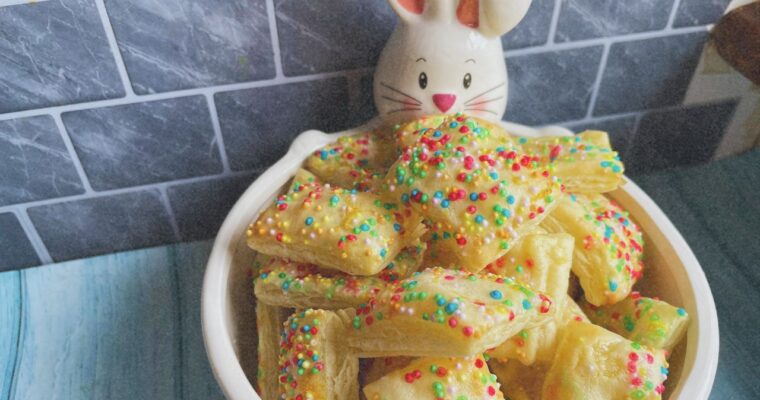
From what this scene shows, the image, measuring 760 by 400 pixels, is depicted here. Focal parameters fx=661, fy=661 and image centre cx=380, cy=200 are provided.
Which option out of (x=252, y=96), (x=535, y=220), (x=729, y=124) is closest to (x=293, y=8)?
(x=252, y=96)

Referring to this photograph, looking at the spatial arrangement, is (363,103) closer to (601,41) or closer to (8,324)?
(601,41)

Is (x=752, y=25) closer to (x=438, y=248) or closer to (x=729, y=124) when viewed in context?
(x=729, y=124)

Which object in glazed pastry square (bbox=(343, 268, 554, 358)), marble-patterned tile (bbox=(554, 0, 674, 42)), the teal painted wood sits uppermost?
marble-patterned tile (bbox=(554, 0, 674, 42))

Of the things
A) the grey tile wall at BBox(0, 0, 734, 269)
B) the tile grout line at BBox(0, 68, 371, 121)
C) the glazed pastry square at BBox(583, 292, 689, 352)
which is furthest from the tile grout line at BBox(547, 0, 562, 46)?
the glazed pastry square at BBox(583, 292, 689, 352)

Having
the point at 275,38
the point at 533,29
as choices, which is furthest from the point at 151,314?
the point at 533,29

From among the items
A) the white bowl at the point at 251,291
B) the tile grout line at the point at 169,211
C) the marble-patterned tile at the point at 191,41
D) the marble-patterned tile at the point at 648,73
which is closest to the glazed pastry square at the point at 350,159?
the white bowl at the point at 251,291

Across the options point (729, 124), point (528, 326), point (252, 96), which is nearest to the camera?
point (528, 326)

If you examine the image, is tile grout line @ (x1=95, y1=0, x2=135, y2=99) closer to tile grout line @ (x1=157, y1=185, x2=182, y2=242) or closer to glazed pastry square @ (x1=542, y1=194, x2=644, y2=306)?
tile grout line @ (x1=157, y1=185, x2=182, y2=242)
